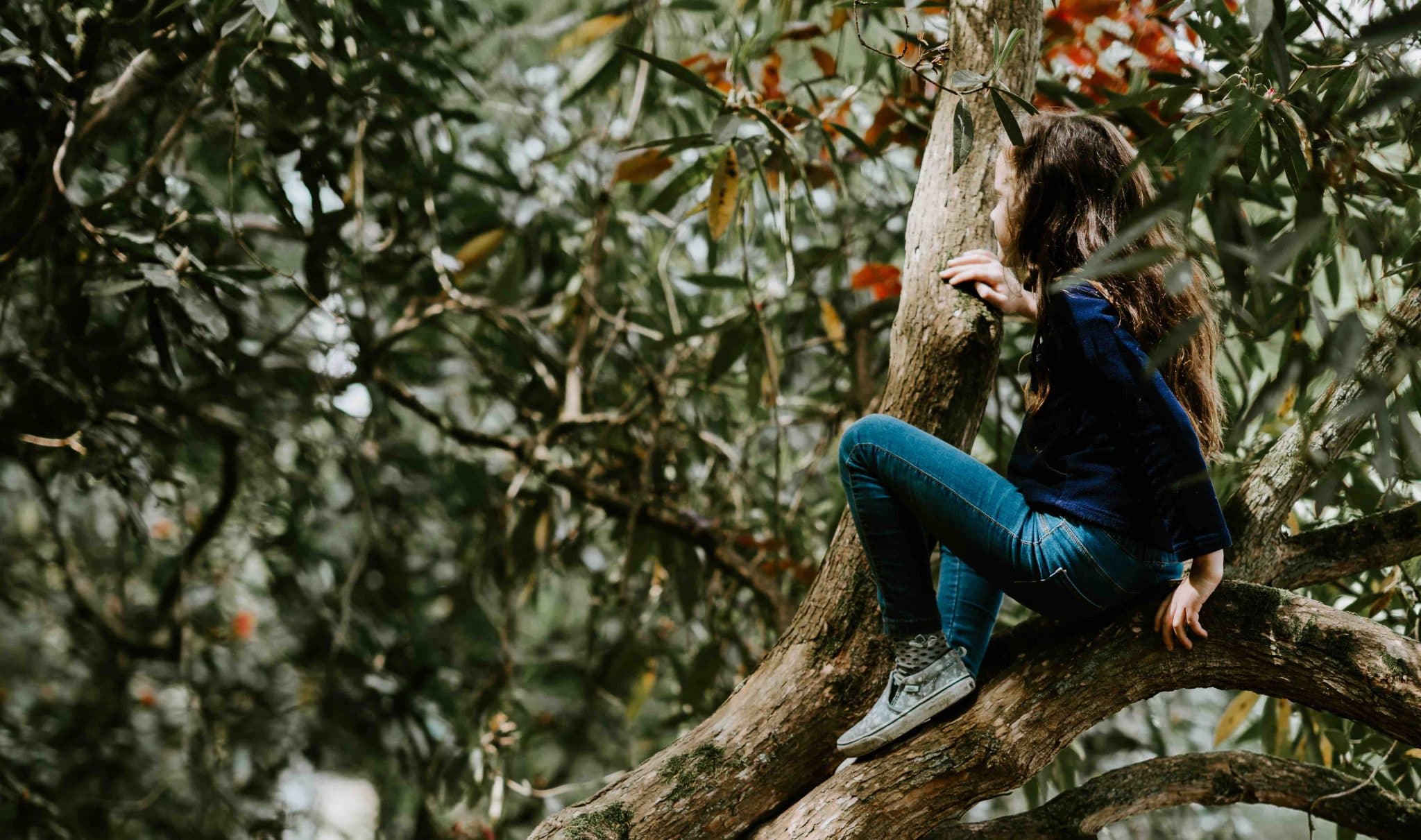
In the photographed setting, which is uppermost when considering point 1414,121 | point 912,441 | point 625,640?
point 625,640

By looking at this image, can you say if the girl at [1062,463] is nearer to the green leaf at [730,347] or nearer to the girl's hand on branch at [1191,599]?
the girl's hand on branch at [1191,599]

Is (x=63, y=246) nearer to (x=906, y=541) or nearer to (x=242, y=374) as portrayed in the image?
(x=242, y=374)

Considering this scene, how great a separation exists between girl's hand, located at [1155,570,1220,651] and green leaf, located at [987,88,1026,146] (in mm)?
551

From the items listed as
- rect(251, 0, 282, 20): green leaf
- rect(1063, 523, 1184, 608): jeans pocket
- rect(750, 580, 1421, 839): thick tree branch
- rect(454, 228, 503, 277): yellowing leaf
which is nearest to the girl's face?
rect(1063, 523, 1184, 608): jeans pocket

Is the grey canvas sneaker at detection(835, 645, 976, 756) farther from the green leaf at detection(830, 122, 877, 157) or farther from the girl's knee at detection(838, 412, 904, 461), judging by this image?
the green leaf at detection(830, 122, 877, 157)

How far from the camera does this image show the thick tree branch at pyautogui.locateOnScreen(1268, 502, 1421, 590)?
142 cm

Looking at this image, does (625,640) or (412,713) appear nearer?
(625,640)

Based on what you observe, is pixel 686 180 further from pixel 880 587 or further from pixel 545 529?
pixel 545 529

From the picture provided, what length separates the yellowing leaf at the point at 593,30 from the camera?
262 centimetres

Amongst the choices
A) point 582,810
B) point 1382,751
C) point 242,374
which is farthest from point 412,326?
point 1382,751

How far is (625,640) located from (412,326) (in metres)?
1.01

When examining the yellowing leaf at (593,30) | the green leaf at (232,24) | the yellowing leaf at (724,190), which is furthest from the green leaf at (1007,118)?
the yellowing leaf at (593,30)

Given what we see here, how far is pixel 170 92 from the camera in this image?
232 centimetres

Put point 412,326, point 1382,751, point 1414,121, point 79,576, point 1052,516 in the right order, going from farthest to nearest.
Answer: point 79,576 < point 412,326 < point 1382,751 < point 1052,516 < point 1414,121
